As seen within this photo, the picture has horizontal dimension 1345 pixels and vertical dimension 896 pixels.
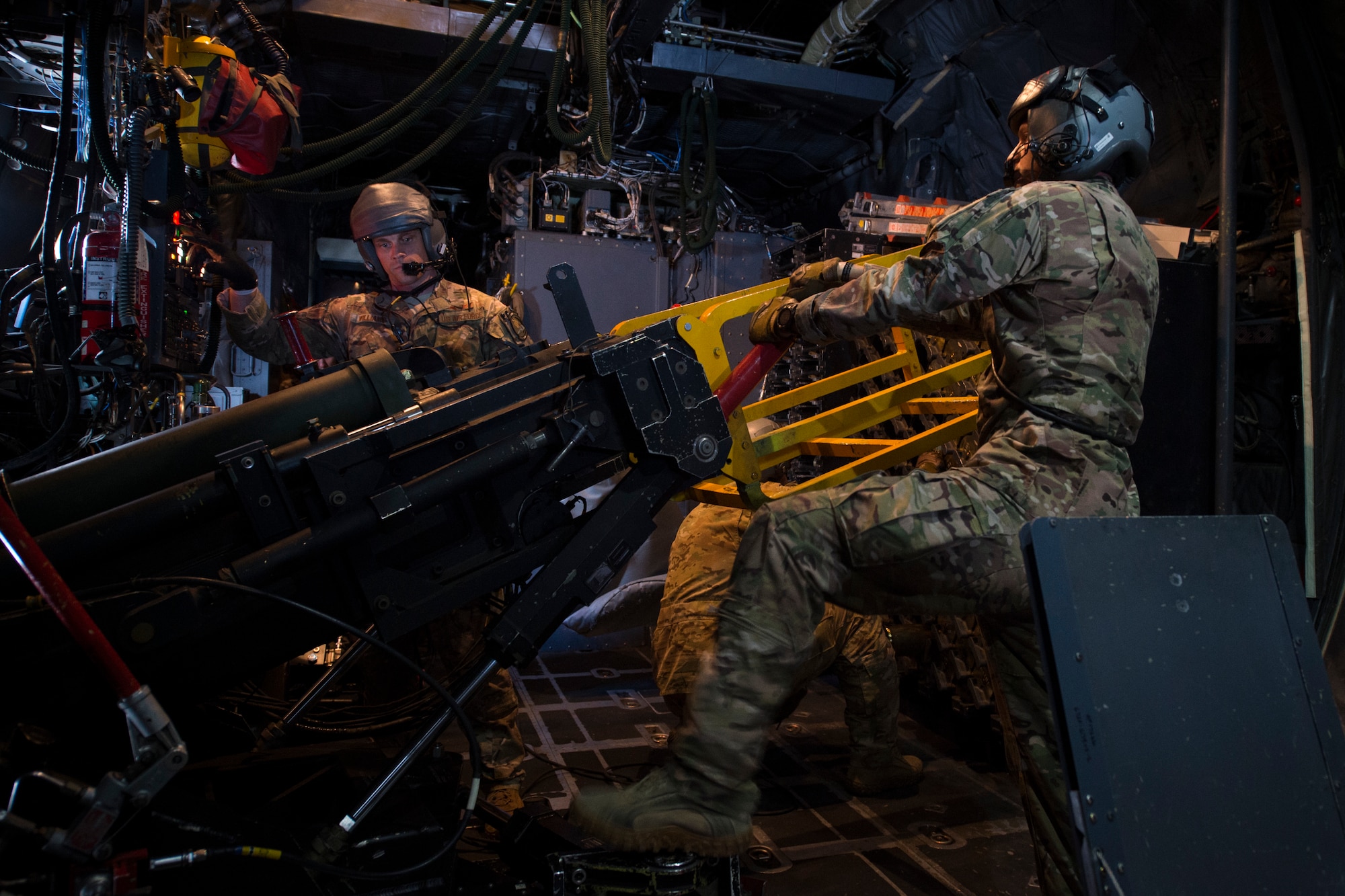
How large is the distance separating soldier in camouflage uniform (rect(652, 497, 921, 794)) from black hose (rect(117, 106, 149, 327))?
2342 mm

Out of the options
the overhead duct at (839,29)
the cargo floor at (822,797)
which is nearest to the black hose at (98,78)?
the cargo floor at (822,797)

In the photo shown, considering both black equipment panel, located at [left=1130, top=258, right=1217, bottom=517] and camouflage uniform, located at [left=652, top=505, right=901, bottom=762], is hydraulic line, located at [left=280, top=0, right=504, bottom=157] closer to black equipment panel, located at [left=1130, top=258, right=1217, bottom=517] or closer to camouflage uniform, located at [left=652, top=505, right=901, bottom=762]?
camouflage uniform, located at [left=652, top=505, right=901, bottom=762]

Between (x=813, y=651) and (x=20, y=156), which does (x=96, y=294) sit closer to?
(x=20, y=156)

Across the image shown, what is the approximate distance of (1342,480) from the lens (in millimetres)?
3521

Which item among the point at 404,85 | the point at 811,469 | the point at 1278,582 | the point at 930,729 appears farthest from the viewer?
the point at 404,85

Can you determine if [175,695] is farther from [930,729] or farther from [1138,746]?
[930,729]

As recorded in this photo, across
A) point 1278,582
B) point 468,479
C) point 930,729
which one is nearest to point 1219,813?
→ point 1278,582

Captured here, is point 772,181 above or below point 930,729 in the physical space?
above

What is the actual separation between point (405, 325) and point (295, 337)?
0.54 meters

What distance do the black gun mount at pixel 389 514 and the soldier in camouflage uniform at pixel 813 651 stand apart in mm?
1009

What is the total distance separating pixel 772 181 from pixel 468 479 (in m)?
6.56

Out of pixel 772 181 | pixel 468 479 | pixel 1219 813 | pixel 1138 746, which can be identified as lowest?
pixel 1219 813

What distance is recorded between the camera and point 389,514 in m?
1.65

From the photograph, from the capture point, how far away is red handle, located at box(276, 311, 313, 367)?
3.65 m
